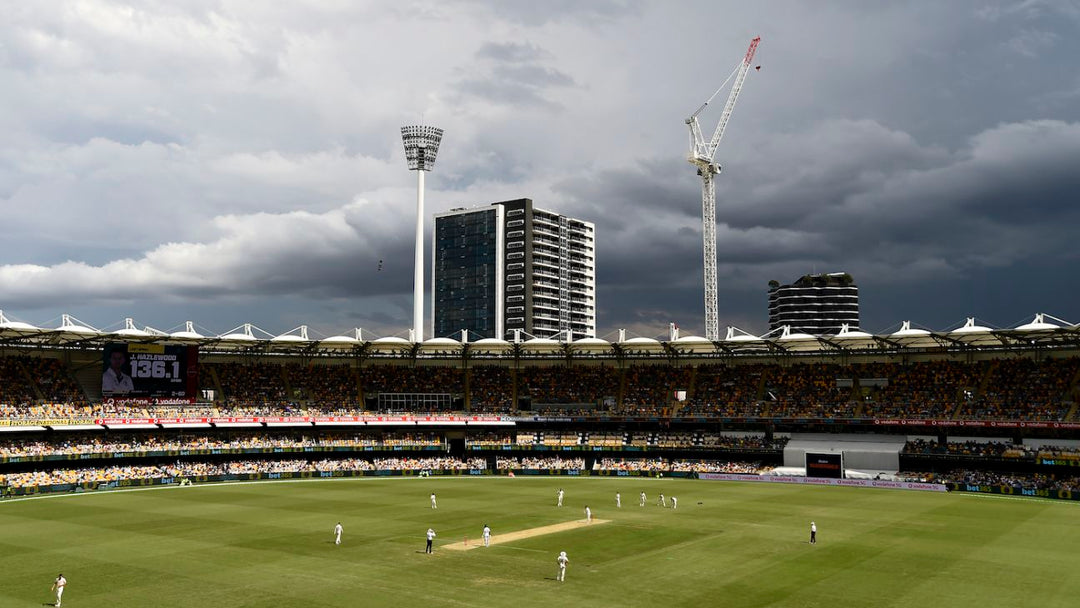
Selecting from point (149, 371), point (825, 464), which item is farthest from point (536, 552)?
point (149, 371)

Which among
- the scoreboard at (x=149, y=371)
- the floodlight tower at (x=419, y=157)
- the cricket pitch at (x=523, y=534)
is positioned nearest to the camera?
the cricket pitch at (x=523, y=534)

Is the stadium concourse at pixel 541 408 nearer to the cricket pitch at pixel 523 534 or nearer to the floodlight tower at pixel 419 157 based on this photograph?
the floodlight tower at pixel 419 157

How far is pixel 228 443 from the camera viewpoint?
79062 millimetres

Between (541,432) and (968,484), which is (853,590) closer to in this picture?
(968,484)

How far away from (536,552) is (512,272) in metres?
143

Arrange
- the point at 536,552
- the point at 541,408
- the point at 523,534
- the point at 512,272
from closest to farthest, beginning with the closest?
the point at 536,552 → the point at 523,534 → the point at 541,408 → the point at 512,272

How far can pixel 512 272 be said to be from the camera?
18025 cm

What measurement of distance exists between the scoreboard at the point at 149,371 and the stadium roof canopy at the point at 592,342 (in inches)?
50.1

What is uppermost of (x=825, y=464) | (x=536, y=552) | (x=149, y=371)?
(x=149, y=371)

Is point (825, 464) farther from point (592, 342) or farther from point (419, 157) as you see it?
point (419, 157)

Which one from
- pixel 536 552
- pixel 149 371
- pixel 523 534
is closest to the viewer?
pixel 536 552

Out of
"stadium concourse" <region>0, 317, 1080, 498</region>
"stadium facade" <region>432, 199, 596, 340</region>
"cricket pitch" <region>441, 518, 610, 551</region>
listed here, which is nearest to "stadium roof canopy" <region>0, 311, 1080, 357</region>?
"stadium concourse" <region>0, 317, 1080, 498</region>

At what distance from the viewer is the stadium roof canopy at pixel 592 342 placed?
73188mm

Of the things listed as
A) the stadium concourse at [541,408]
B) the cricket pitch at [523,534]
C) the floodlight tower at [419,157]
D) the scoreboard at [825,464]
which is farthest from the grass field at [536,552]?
the floodlight tower at [419,157]
